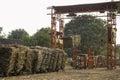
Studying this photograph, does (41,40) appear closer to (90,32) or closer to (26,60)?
(90,32)

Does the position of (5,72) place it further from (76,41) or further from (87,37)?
(87,37)

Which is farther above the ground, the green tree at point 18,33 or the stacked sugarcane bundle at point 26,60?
the green tree at point 18,33

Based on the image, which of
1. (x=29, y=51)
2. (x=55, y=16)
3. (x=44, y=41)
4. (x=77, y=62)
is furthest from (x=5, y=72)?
(x=44, y=41)

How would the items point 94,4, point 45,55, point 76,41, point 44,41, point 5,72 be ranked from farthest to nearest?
1. point 44,41
2. point 76,41
3. point 94,4
4. point 45,55
5. point 5,72

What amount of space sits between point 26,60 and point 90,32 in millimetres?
57747

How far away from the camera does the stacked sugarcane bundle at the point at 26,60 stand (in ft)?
75.4

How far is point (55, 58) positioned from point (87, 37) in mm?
47602

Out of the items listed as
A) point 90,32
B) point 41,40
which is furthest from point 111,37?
point 90,32

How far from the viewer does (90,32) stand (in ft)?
274

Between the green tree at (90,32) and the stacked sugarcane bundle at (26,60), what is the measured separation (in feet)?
142

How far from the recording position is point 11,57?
2333 cm

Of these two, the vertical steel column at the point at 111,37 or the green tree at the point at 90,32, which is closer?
the vertical steel column at the point at 111,37

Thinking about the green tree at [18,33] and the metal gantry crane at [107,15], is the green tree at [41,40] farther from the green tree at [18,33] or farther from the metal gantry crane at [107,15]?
the metal gantry crane at [107,15]

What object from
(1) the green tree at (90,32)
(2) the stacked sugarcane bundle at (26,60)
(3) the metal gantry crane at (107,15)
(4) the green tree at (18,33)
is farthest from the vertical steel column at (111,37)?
(4) the green tree at (18,33)
